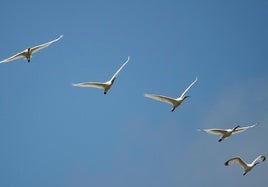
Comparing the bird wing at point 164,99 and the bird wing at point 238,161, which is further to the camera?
the bird wing at point 238,161

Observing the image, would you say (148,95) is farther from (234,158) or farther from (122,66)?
(234,158)

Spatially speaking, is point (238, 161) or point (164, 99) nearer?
point (164, 99)

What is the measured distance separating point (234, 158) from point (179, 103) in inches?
204

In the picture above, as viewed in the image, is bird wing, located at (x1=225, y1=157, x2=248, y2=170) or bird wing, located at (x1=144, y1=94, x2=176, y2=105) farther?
bird wing, located at (x1=225, y1=157, x2=248, y2=170)

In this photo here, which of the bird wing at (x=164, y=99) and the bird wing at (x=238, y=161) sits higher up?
the bird wing at (x=164, y=99)

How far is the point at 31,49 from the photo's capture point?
182 feet

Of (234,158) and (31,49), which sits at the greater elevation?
(31,49)

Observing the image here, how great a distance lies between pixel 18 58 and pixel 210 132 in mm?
13868

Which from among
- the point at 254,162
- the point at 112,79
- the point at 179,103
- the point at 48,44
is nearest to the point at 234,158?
the point at 254,162

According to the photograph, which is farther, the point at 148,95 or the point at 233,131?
the point at 233,131

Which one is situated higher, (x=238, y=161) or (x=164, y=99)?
(x=164, y=99)

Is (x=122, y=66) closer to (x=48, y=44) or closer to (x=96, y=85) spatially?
(x=96, y=85)

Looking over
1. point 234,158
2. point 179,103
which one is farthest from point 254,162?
point 179,103

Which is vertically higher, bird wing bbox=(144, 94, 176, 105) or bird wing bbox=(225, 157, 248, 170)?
bird wing bbox=(144, 94, 176, 105)
